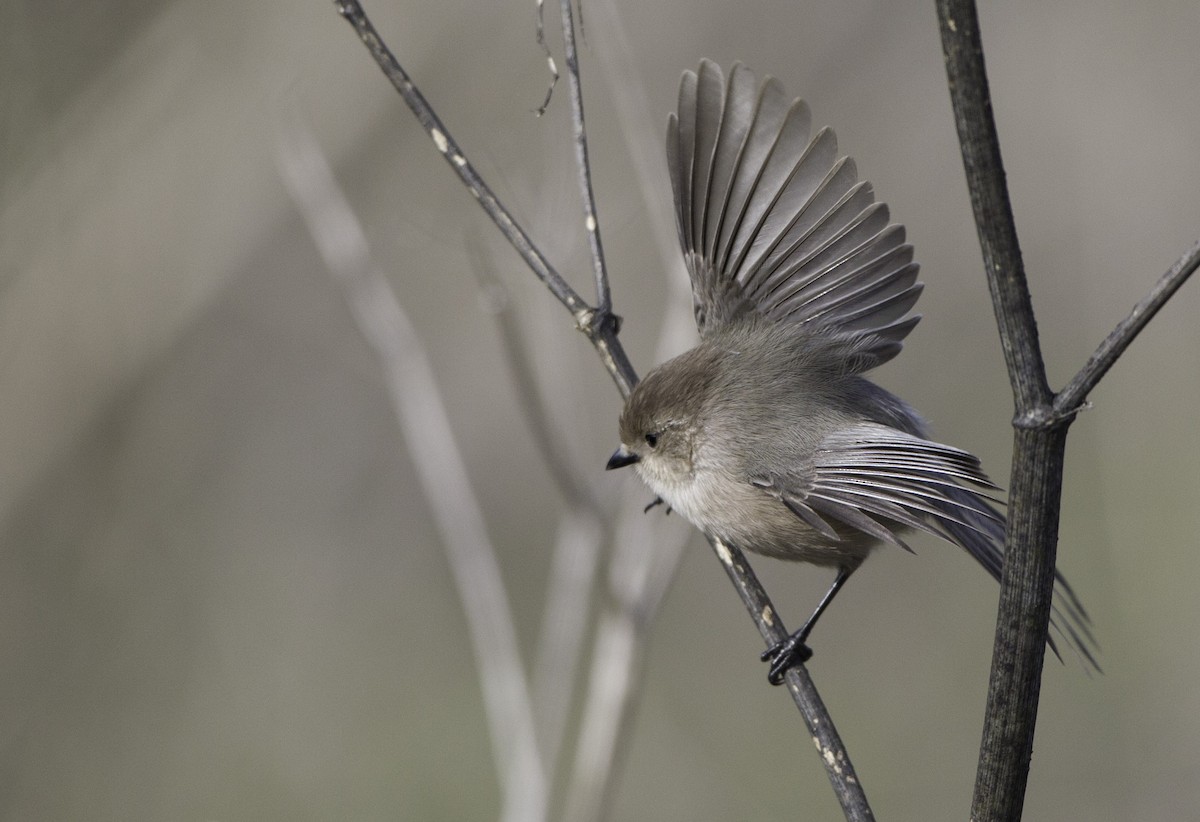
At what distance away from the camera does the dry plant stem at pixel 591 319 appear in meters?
1.40

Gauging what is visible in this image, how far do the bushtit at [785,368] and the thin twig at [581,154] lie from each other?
0.18m

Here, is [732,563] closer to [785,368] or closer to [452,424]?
[785,368]

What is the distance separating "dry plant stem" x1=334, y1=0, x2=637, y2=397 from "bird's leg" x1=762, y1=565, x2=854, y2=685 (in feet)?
1.85

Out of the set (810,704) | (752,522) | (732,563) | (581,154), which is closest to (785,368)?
(752,522)

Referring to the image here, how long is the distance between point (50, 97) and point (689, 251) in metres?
2.19

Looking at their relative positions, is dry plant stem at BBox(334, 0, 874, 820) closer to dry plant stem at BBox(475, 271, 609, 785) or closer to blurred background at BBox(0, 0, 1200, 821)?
dry plant stem at BBox(475, 271, 609, 785)

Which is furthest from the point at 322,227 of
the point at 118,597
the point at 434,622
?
the point at 434,622

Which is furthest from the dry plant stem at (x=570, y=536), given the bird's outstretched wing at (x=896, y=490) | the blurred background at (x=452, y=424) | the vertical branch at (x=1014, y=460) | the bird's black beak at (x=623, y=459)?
the blurred background at (x=452, y=424)

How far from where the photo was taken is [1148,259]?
173 inches

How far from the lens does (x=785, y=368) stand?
6.81 ft

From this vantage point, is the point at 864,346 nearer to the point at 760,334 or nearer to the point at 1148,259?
the point at 760,334

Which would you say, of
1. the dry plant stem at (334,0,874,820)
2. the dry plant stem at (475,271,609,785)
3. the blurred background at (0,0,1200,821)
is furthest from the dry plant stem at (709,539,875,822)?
the blurred background at (0,0,1200,821)

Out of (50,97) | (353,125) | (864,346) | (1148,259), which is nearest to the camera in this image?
(864,346)

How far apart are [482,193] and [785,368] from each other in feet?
2.36
